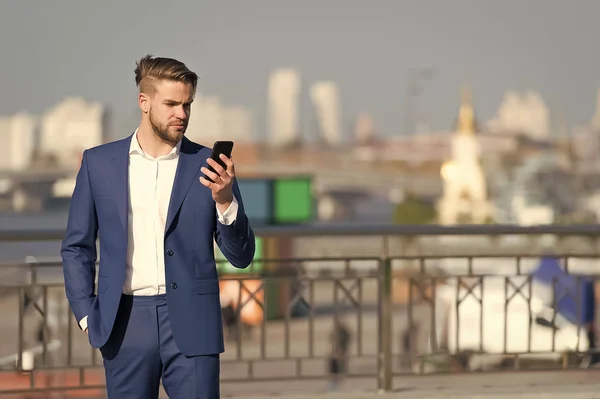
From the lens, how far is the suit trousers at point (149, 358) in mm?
3742

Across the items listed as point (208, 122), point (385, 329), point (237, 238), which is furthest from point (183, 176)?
point (208, 122)

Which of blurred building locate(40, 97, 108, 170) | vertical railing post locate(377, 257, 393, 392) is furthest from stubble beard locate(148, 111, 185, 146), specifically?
blurred building locate(40, 97, 108, 170)

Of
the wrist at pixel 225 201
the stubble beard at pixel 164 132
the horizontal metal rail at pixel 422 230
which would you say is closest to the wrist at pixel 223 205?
the wrist at pixel 225 201

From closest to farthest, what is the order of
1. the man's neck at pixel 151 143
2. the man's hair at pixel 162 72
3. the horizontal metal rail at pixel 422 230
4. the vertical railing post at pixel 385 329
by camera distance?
1. the man's hair at pixel 162 72
2. the man's neck at pixel 151 143
3. the horizontal metal rail at pixel 422 230
4. the vertical railing post at pixel 385 329

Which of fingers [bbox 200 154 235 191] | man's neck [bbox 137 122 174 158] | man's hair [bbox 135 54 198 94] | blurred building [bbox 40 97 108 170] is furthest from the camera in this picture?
blurred building [bbox 40 97 108 170]

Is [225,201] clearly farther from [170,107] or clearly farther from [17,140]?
[17,140]

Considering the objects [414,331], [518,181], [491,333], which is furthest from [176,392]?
[518,181]

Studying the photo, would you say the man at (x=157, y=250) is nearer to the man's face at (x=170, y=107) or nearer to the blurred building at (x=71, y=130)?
the man's face at (x=170, y=107)

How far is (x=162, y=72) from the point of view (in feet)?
12.2

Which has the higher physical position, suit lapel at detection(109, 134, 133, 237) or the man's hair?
the man's hair

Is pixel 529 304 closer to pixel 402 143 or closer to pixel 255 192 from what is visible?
pixel 255 192

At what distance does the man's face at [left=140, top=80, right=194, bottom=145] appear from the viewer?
145 inches

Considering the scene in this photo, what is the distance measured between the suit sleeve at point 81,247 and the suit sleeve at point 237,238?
1.30 ft

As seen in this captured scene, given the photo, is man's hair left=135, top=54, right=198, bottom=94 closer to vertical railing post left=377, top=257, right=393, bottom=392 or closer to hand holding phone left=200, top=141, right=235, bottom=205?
hand holding phone left=200, top=141, right=235, bottom=205
